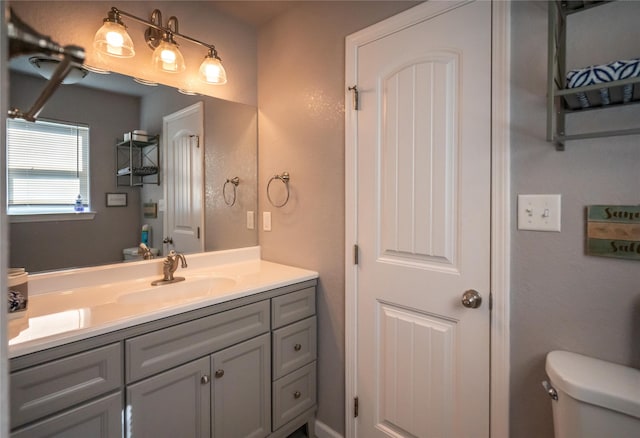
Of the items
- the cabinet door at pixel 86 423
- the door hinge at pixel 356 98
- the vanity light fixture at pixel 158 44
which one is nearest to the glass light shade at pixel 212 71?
the vanity light fixture at pixel 158 44

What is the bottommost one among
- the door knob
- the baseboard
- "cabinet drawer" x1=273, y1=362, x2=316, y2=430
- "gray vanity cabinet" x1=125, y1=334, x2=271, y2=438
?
the baseboard

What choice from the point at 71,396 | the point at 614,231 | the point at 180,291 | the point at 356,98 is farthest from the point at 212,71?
the point at 614,231

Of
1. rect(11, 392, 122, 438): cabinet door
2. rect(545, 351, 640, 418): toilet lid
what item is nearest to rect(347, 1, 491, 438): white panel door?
rect(545, 351, 640, 418): toilet lid

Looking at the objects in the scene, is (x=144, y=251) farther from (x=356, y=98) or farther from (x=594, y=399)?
(x=594, y=399)

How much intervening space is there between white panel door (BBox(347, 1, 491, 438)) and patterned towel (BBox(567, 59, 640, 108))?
0.30 metres

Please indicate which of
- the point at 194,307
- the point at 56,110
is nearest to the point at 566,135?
the point at 194,307

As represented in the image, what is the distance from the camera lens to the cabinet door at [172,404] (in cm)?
114

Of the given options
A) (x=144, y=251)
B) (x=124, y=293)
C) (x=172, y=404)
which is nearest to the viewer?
(x=172, y=404)

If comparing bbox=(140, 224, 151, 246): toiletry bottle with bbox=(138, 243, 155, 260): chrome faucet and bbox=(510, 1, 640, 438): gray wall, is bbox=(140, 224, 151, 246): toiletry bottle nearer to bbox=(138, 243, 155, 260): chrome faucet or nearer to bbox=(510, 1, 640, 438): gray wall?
bbox=(138, 243, 155, 260): chrome faucet

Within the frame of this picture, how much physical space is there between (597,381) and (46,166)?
211 centimetres

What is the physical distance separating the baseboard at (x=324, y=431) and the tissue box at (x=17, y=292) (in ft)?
4.81

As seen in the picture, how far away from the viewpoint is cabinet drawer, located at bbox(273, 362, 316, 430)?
5.28ft

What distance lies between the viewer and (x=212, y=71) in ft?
6.03

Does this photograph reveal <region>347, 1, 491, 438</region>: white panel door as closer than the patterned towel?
No
